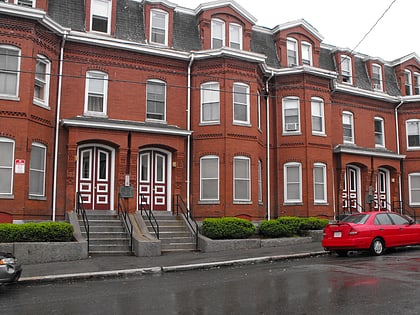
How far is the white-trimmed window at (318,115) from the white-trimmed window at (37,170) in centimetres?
1292

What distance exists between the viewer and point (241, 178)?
20391mm

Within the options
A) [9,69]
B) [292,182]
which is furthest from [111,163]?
[292,182]

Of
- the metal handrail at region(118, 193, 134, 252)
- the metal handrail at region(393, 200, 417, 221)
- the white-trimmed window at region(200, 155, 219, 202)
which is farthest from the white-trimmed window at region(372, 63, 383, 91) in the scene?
the metal handrail at region(118, 193, 134, 252)

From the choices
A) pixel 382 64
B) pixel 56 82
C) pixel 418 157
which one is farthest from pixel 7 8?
pixel 418 157


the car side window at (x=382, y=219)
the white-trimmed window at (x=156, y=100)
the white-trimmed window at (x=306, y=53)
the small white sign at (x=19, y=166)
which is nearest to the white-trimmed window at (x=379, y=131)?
the white-trimmed window at (x=306, y=53)

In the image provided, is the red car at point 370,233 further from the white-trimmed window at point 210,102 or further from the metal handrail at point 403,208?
the metal handrail at point 403,208

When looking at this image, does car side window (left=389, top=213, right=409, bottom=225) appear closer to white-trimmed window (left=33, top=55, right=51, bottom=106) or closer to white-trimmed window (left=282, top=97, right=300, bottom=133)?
white-trimmed window (left=282, top=97, right=300, bottom=133)

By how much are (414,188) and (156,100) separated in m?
16.4

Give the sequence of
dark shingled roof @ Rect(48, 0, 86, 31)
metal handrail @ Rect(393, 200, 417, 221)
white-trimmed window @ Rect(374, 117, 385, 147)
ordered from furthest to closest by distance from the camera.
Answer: white-trimmed window @ Rect(374, 117, 385, 147)
metal handrail @ Rect(393, 200, 417, 221)
dark shingled roof @ Rect(48, 0, 86, 31)

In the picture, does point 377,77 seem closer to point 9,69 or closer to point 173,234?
point 173,234

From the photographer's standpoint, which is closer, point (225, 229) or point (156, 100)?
point (225, 229)

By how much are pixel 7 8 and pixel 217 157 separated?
9970 mm

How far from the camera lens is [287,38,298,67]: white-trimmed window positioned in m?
24.2

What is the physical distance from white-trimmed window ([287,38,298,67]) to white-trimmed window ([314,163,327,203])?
18.4 ft
